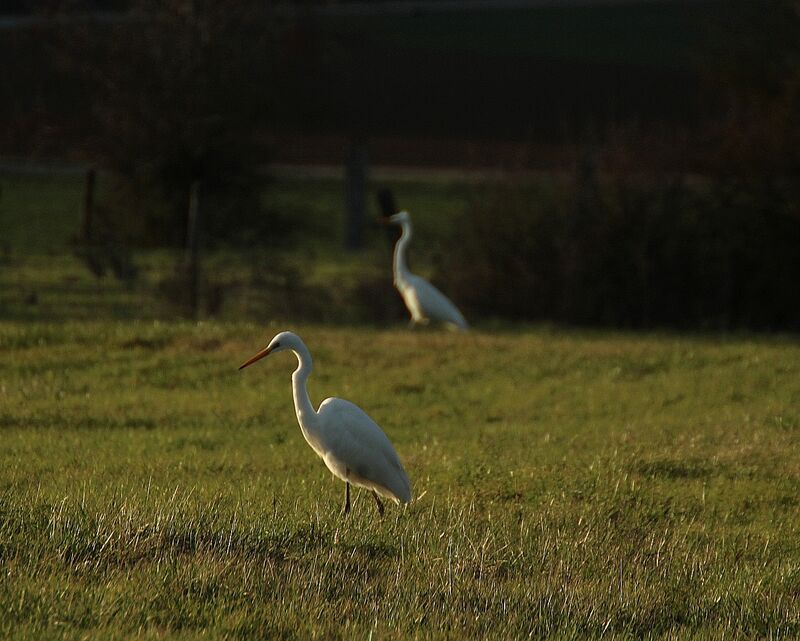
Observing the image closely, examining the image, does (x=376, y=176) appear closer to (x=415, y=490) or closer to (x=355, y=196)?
(x=355, y=196)

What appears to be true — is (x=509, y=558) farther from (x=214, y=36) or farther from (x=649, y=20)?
(x=649, y=20)

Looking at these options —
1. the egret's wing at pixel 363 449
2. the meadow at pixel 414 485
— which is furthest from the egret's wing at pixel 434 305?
the egret's wing at pixel 363 449

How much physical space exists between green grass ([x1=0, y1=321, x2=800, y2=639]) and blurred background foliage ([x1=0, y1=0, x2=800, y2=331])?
3.34 meters

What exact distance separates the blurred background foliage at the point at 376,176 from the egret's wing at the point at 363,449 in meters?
9.88

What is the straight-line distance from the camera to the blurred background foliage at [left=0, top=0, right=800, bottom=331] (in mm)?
19828

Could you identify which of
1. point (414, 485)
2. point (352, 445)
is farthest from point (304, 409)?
point (414, 485)

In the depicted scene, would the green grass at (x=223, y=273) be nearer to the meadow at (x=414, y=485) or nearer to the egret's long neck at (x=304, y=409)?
the meadow at (x=414, y=485)

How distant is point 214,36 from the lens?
86.3 ft

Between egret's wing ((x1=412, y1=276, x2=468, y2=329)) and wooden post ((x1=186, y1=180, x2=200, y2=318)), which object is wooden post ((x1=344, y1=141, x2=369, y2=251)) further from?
egret's wing ((x1=412, y1=276, x2=468, y2=329))

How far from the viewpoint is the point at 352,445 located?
8094 millimetres

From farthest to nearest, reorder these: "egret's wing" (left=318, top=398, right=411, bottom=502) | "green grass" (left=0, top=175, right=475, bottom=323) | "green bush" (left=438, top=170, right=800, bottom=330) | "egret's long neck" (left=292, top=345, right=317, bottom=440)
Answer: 1. "green bush" (left=438, top=170, right=800, bottom=330)
2. "green grass" (left=0, top=175, right=475, bottom=323)
3. "egret's long neck" (left=292, top=345, right=317, bottom=440)
4. "egret's wing" (left=318, top=398, right=411, bottom=502)

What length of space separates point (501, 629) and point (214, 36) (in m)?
22.1

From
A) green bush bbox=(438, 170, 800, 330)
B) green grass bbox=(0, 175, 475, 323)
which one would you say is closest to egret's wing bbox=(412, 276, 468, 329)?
green grass bbox=(0, 175, 475, 323)

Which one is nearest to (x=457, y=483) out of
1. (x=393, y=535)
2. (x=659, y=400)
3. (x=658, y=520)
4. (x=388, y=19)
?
(x=658, y=520)
